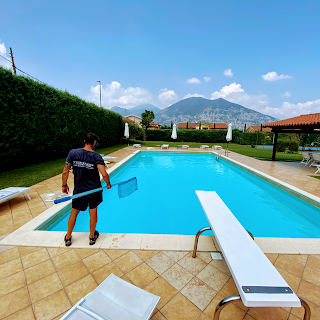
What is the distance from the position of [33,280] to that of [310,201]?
6.59m

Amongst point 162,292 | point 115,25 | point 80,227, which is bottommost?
point 80,227

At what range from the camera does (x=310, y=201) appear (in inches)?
197

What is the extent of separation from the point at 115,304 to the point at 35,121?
31.1ft

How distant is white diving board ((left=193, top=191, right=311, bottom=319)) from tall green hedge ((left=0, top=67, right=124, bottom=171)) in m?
8.63

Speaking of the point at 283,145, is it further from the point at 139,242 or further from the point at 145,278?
the point at 145,278

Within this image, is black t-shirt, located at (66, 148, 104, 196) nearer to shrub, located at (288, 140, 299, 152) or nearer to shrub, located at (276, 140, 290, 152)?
shrub, located at (276, 140, 290, 152)

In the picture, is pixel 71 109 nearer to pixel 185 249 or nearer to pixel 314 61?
pixel 185 249

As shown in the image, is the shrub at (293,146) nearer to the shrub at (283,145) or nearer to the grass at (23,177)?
the shrub at (283,145)

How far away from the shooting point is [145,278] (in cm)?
212

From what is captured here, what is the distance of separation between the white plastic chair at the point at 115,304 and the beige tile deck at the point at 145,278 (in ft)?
0.97

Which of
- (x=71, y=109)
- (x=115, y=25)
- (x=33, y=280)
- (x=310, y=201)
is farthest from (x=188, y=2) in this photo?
(x=33, y=280)

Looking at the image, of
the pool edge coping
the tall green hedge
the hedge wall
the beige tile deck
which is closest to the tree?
the hedge wall

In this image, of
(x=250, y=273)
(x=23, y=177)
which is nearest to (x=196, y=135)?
(x=23, y=177)

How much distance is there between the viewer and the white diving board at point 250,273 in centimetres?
124
